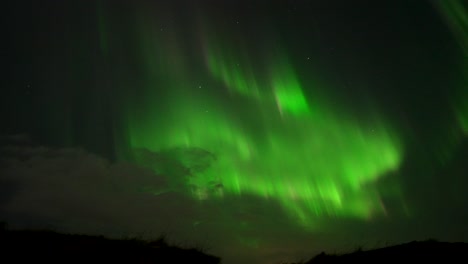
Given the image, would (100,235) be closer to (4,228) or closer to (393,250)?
(4,228)

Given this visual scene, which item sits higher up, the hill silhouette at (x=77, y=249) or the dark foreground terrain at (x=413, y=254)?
the hill silhouette at (x=77, y=249)

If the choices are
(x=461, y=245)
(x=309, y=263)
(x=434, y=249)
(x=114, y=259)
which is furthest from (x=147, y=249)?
(x=461, y=245)

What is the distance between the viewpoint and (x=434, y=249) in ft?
37.3

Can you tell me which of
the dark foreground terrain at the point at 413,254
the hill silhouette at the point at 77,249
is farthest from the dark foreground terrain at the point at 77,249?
the dark foreground terrain at the point at 413,254

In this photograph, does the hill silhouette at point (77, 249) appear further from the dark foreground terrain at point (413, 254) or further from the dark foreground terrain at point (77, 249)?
the dark foreground terrain at point (413, 254)

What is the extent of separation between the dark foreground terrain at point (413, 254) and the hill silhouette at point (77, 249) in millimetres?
5066

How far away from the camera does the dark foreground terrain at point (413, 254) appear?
10.9 metres

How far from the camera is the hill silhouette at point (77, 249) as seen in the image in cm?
1083

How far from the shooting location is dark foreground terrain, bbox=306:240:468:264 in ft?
35.7

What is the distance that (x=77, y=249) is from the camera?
1136 cm

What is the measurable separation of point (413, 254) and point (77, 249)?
954 cm

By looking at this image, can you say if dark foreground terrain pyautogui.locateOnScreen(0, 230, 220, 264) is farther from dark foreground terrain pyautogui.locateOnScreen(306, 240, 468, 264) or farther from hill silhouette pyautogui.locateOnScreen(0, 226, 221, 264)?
dark foreground terrain pyautogui.locateOnScreen(306, 240, 468, 264)

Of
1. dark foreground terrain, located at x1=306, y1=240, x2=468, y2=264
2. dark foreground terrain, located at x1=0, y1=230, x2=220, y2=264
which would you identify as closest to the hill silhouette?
dark foreground terrain, located at x1=0, y1=230, x2=220, y2=264

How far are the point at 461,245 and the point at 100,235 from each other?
34.8ft
